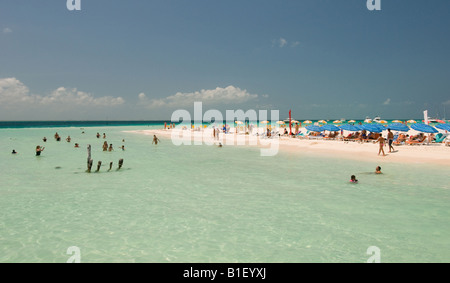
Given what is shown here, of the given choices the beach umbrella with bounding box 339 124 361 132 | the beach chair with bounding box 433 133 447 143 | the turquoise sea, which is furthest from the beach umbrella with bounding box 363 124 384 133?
the turquoise sea

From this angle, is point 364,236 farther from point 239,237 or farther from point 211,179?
point 211,179

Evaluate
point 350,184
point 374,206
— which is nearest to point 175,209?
point 374,206

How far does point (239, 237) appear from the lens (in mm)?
7902

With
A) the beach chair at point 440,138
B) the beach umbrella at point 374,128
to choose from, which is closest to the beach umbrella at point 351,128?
the beach umbrella at point 374,128

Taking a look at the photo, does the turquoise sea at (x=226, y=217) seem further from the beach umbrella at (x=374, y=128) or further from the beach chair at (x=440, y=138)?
the beach chair at (x=440, y=138)

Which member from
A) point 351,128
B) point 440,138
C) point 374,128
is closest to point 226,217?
point 374,128

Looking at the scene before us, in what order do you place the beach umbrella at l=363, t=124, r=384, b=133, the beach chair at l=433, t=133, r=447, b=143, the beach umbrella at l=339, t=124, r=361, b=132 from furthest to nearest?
the beach umbrella at l=339, t=124, r=361, b=132
the beach umbrella at l=363, t=124, r=384, b=133
the beach chair at l=433, t=133, r=447, b=143

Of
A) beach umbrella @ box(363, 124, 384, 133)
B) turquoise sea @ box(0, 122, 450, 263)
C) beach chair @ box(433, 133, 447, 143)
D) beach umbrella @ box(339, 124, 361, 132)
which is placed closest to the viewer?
turquoise sea @ box(0, 122, 450, 263)

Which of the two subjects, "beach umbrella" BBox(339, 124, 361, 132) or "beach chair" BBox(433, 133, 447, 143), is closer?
"beach chair" BBox(433, 133, 447, 143)

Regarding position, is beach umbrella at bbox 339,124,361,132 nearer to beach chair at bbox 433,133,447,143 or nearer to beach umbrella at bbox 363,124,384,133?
beach umbrella at bbox 363,124,384,133

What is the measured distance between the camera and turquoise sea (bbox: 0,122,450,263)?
7039mm

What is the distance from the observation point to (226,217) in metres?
9.51

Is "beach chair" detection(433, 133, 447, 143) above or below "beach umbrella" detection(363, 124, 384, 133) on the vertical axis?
below

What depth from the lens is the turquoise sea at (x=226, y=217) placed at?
7039 mm
